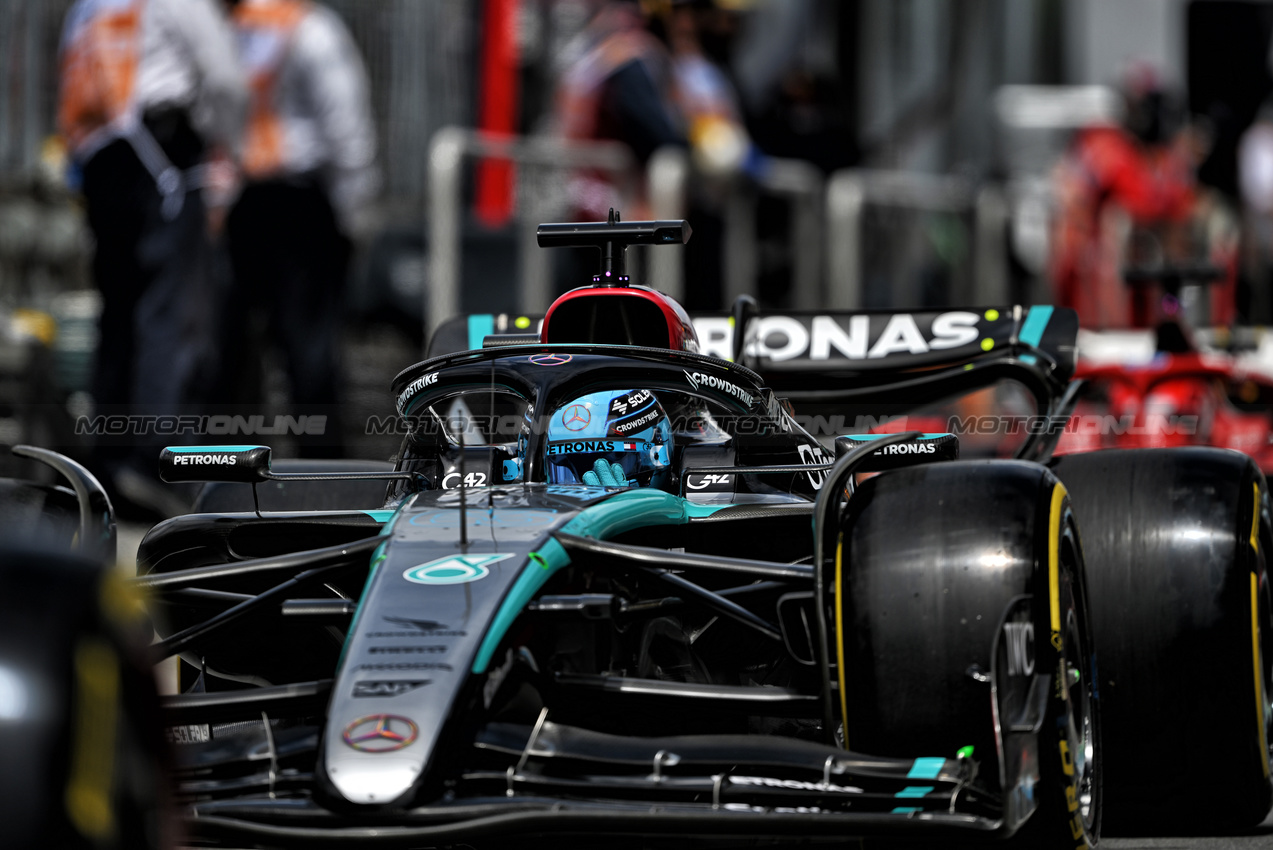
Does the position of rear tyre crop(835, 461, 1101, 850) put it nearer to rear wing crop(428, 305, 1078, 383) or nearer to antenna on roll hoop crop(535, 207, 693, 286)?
antenna on roll hoop crop(535, 207, 693, 286)

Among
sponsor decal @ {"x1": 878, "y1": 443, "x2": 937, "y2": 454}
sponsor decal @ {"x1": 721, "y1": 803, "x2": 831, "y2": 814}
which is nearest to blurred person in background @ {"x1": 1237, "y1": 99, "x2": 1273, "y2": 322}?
sponsor decal @ {"x1": 878, "y1": 443, "x2": 937, "y2": 454}

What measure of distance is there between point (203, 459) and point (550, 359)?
908 millimetres

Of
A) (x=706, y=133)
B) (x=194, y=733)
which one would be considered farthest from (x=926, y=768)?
(x=706, y=133)

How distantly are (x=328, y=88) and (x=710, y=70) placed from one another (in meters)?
Answer: 3.42

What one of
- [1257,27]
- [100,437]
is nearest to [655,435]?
[100,437]

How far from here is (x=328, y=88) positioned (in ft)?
Result: 33.9

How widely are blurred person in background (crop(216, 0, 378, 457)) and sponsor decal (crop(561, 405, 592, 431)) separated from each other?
5187 millimetres

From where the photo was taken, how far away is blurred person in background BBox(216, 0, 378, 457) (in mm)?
10266

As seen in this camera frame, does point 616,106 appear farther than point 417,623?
Yes

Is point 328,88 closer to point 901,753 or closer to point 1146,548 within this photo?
point 1146,548

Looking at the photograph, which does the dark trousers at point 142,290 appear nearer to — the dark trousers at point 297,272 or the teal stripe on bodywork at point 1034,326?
the dark trousers at point 297,272

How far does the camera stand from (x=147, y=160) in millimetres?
9961

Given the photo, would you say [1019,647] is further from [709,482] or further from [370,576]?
[709,482]

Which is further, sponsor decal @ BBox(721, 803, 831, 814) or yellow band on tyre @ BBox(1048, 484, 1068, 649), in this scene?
yellow band on tyre @ BBox(1048, 484, 1068, 649)
